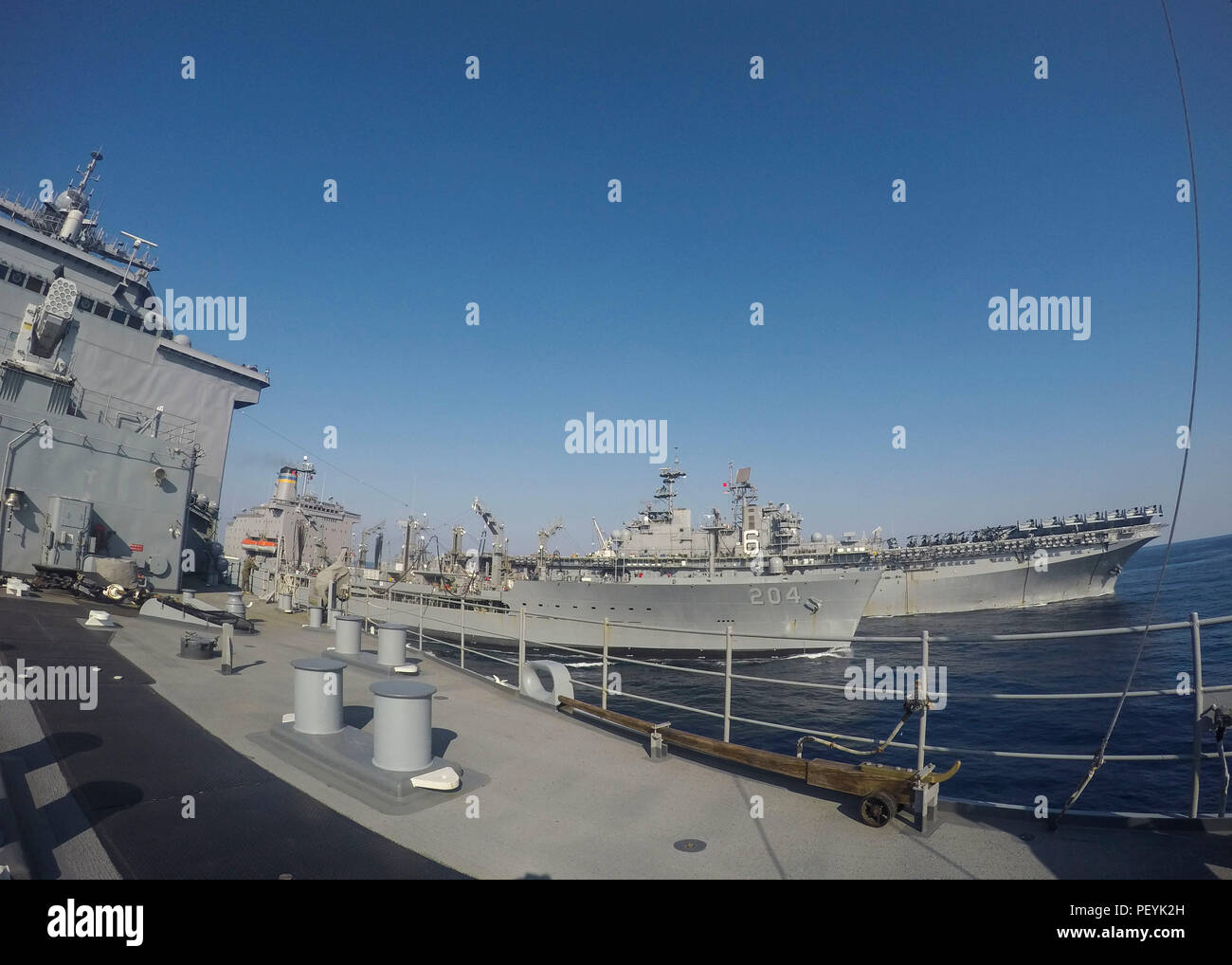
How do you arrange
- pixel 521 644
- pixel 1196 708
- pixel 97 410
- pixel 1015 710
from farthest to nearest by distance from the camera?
pixel 97 410
pixel 1015 710
pixel 521 644
pixel 1196 708

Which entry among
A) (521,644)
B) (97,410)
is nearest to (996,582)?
(521,644)

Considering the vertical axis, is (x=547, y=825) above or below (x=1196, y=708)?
below

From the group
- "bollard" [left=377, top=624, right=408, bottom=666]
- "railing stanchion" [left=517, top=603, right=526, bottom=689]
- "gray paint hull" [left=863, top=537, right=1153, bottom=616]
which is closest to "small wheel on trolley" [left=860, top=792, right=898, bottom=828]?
"railing stanchion" [left=517, top=603, right=526, bottom=689]

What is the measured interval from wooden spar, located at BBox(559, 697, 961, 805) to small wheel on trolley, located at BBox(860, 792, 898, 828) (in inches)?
3.7

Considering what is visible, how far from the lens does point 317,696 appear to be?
503cm

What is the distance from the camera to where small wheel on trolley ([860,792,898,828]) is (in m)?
3.63

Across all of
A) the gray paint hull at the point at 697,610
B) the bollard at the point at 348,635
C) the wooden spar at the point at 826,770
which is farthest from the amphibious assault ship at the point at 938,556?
the wooden spar at the point at 826,770

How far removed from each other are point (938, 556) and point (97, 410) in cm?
5622

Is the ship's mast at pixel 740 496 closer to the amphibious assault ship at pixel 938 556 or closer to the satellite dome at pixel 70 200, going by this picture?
the amphibious assault ship at pixel 938 556

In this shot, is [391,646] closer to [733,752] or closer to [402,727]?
[402,727]

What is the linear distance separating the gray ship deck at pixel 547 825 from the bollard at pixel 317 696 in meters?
0.42

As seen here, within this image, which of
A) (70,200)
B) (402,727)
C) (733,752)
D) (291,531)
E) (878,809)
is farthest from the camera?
(291,531)
